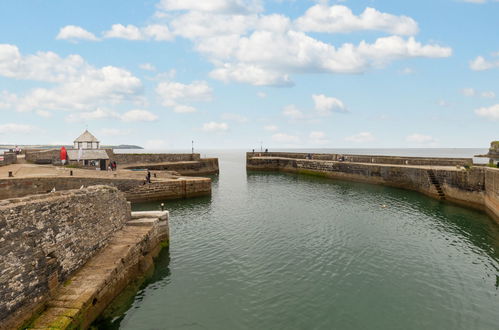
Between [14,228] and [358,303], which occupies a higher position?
[14,228]

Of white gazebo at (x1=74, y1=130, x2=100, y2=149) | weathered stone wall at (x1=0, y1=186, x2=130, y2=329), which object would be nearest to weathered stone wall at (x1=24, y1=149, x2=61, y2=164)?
white gazebo at (x1=74, y1=130, x2=100, y2=149)

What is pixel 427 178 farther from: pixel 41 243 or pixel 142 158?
pixel 142 158

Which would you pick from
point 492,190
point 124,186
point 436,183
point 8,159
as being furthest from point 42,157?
point 492,190

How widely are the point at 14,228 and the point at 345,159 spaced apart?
54850 mm

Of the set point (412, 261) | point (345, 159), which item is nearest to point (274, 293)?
point (412, 261)

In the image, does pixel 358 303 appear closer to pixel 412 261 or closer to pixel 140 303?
pixel 412 261

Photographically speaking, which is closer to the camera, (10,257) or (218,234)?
(10,257)

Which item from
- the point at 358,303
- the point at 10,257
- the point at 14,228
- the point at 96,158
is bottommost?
the point at 358,303

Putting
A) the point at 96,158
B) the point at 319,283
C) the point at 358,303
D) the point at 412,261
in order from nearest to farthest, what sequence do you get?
the point at 358,303 → the point at 319,283 → the point at 412,261 → the point at 96,158

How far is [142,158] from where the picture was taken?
57062 mm

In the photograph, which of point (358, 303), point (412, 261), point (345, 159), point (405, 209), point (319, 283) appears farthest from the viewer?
point (345, 159)

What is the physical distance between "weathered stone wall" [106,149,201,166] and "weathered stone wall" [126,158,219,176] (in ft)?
11.0

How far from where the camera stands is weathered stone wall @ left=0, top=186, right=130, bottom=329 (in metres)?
8.73

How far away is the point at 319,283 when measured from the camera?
13.7m
